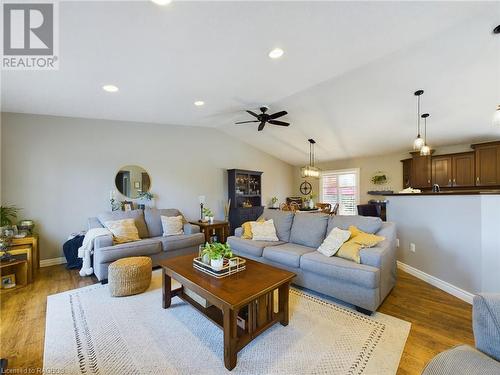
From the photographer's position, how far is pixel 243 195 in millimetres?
6375

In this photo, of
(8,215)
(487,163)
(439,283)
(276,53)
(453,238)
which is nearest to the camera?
(276,53)

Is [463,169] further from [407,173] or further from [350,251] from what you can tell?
[350,251]

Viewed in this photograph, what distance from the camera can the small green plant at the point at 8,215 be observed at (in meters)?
3.45

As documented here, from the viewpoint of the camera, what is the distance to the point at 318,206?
6.50 metres

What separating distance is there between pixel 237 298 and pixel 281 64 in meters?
2.70

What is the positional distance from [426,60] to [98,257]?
16.6 ft

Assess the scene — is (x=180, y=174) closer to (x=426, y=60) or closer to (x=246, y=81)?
(x=246, y=81)

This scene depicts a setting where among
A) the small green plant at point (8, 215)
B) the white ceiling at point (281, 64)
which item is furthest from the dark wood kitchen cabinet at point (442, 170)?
the small green plant at point (8, 215)

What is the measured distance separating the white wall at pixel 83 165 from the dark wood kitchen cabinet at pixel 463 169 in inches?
219

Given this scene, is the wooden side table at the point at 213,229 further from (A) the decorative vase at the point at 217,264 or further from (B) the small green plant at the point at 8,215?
(B) the small green plant at the point at 8,215

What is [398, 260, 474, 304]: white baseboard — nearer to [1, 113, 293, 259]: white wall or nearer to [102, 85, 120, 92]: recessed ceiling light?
[1, 113, 293, 259]: white wall

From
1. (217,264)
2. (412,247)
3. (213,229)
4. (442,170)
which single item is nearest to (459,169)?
(442,170)

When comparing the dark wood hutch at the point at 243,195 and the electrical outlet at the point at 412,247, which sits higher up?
the dark wood hutch at the point at 243,195

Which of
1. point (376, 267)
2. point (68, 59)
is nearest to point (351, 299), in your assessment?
point (376, 267)
